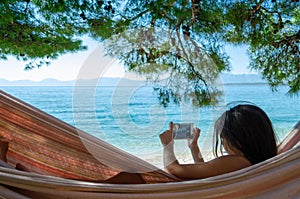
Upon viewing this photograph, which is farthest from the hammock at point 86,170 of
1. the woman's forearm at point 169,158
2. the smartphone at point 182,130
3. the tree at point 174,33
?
the tree at point 174,33

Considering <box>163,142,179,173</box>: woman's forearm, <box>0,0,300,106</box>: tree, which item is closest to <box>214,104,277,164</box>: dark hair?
<box>163,142,179,173</box>: woman's forearm

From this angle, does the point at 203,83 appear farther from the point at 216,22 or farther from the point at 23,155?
the point at 23,155

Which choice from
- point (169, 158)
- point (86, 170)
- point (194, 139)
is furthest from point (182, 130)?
point (86, 170)

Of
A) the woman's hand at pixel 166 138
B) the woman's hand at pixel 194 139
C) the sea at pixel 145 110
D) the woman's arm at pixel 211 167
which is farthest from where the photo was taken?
the sea at pixel 145 110

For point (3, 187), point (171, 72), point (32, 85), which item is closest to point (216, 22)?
point (171, 72)

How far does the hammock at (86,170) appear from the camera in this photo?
708mm

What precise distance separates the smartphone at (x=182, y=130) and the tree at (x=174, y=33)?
168cm

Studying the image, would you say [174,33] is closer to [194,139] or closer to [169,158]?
[194,139]

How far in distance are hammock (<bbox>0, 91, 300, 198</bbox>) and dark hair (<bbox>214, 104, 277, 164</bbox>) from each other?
0.33ft

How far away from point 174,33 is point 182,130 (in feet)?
6.73

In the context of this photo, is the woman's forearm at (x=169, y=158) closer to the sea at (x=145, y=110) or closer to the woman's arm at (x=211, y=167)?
the woman's arm at (x=211, y=167)

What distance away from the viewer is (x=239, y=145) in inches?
36.9

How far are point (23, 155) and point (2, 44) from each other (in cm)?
250

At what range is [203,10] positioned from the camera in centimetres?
296
